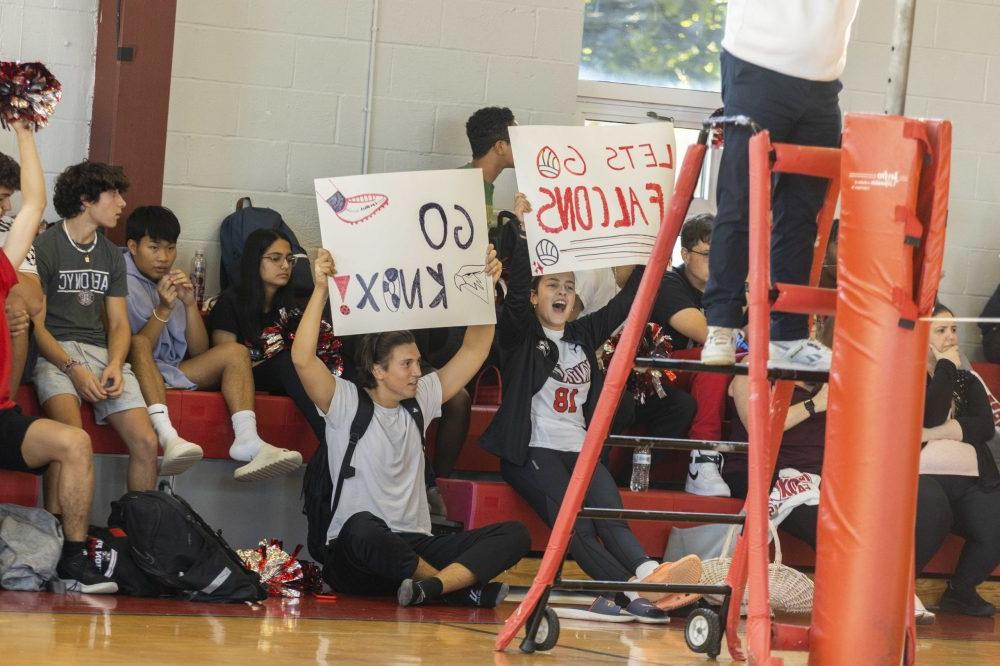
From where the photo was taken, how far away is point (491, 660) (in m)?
3.11

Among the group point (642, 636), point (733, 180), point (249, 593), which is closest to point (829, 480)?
point (733, 180)

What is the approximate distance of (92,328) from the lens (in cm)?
468

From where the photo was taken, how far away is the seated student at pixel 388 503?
13.9 ft

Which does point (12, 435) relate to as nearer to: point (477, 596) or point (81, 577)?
point (81, 577)

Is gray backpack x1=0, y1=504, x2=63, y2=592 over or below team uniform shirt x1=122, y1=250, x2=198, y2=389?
below

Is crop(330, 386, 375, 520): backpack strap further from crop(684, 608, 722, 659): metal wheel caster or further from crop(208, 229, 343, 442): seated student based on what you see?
crop(684, 608, 722, 659): metal wheel caster

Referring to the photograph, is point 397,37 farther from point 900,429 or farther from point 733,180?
point 900,429

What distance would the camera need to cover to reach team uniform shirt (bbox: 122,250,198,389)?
487 cm

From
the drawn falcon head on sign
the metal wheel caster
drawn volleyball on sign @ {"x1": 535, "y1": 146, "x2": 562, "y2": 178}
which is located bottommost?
the metal wheel caster

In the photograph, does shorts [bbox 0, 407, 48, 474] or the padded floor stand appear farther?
shorts [bbox 0, 407, 48, 474]

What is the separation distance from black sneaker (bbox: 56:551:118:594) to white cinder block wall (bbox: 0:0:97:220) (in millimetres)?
1807

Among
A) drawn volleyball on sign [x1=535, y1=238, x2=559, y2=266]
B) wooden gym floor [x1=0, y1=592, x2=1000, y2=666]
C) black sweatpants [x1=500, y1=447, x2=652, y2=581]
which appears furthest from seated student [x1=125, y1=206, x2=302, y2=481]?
drawn volleyball on sign [x1=535, y1=238, x2=559, y2=266]

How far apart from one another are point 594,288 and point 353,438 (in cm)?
144

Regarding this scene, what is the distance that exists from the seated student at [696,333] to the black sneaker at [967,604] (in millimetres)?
955
